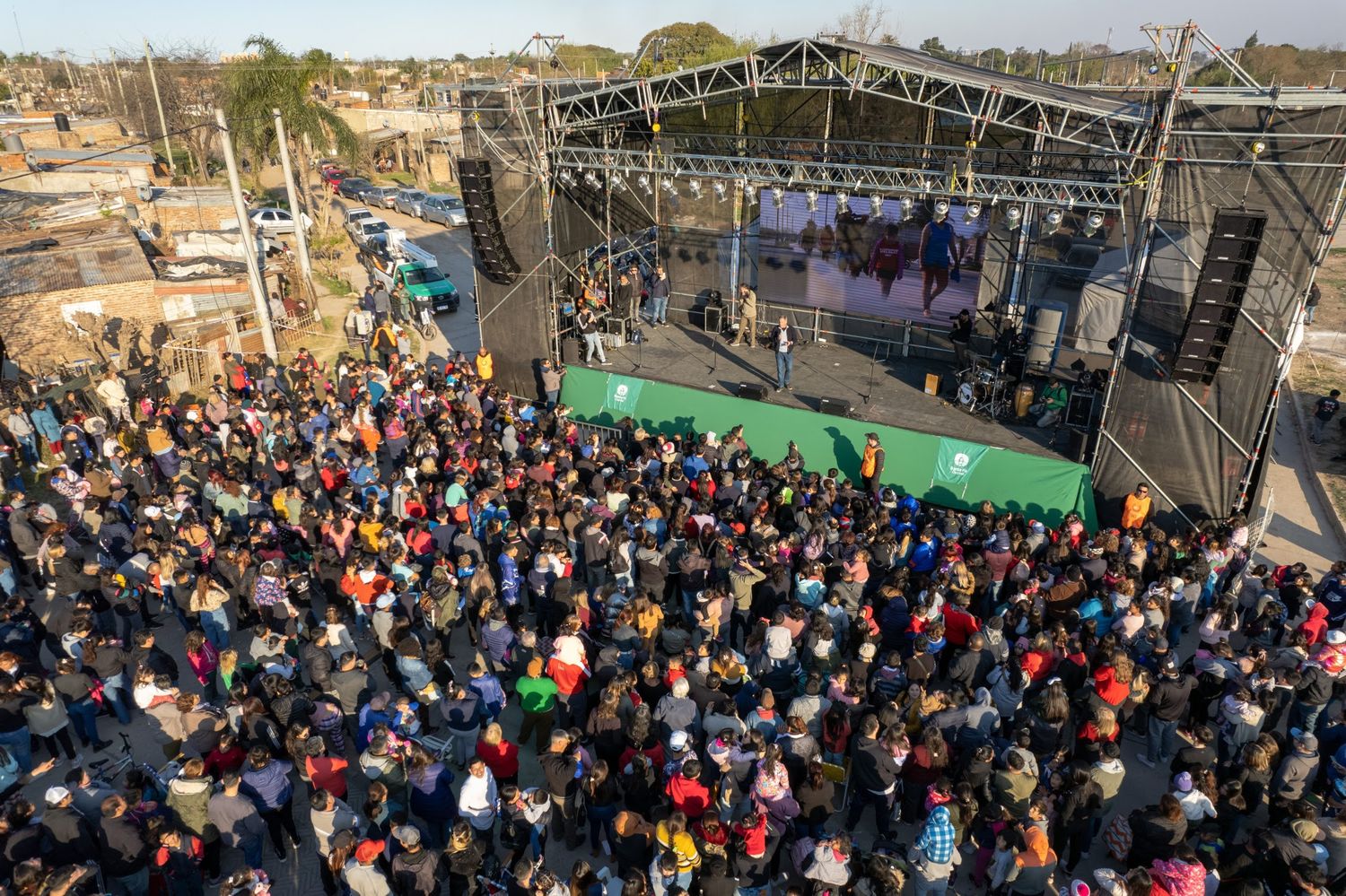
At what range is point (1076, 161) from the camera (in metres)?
13.2

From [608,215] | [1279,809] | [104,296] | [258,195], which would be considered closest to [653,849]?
[1279,809]

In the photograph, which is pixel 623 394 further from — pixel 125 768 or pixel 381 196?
pixel 381 196

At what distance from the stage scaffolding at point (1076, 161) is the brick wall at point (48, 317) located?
30.1 feet

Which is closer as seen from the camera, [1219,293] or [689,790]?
[689,790]

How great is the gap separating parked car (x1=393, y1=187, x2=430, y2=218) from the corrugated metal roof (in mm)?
14516

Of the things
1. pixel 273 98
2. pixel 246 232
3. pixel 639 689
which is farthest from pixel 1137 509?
pixel 273 98

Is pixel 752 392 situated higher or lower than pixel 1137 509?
higher

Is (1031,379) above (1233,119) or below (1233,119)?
below

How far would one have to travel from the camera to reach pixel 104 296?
17.9 meters

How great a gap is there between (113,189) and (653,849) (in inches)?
1174

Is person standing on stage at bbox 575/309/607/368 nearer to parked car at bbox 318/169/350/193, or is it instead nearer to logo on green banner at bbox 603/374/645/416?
logo on green banner at bbox 603/374/645/416

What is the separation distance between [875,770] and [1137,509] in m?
6.65

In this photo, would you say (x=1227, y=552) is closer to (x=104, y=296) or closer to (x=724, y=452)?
(x=724, y=452)

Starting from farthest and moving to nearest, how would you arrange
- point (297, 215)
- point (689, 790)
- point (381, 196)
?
point (381, 196) → point (297, 215) → point (689, 790)
